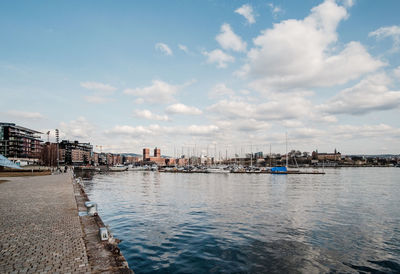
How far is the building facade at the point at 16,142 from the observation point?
13762 centimetres

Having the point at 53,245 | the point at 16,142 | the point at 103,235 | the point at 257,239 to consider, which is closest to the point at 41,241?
the point at 53,245

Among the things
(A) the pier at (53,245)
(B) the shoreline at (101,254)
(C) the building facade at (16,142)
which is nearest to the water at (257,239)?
(B) the shoreline at (101,254)

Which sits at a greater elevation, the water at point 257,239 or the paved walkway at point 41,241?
the paved walkway at point 41,241

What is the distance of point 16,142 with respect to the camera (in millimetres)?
142375

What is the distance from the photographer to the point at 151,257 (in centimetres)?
1159

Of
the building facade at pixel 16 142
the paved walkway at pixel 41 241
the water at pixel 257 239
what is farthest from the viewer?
the building facade at pixel 16 142

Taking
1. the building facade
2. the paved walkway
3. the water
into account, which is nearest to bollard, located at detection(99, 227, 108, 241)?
the paved walkway

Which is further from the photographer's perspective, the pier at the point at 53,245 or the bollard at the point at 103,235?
the bollard at the point at 103,235

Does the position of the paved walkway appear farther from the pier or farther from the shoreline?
the shoreline

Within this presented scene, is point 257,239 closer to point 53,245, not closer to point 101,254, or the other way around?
point 101,254

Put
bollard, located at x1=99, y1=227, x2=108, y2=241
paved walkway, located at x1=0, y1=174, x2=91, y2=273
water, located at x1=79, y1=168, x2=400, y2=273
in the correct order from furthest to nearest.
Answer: water, located at x1=79, y1=168, x2=400, y2=273 < bollard, located at x1=99, y1=227, x2=108, y2=241 < paved walkway, located at x1=0, y1=174, x2=91, y2=273

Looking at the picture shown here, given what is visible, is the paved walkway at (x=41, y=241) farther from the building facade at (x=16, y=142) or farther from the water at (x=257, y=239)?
the building facade at (x=16, y=142)

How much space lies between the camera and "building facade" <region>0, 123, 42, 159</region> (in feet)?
452

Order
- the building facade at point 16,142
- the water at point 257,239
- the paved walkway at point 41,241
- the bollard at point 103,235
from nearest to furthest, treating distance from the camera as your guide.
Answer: the paved walkway at point 41,241 → the bollard at point 103,235 → the water at point 257,239 → the building facade at point 16,142
